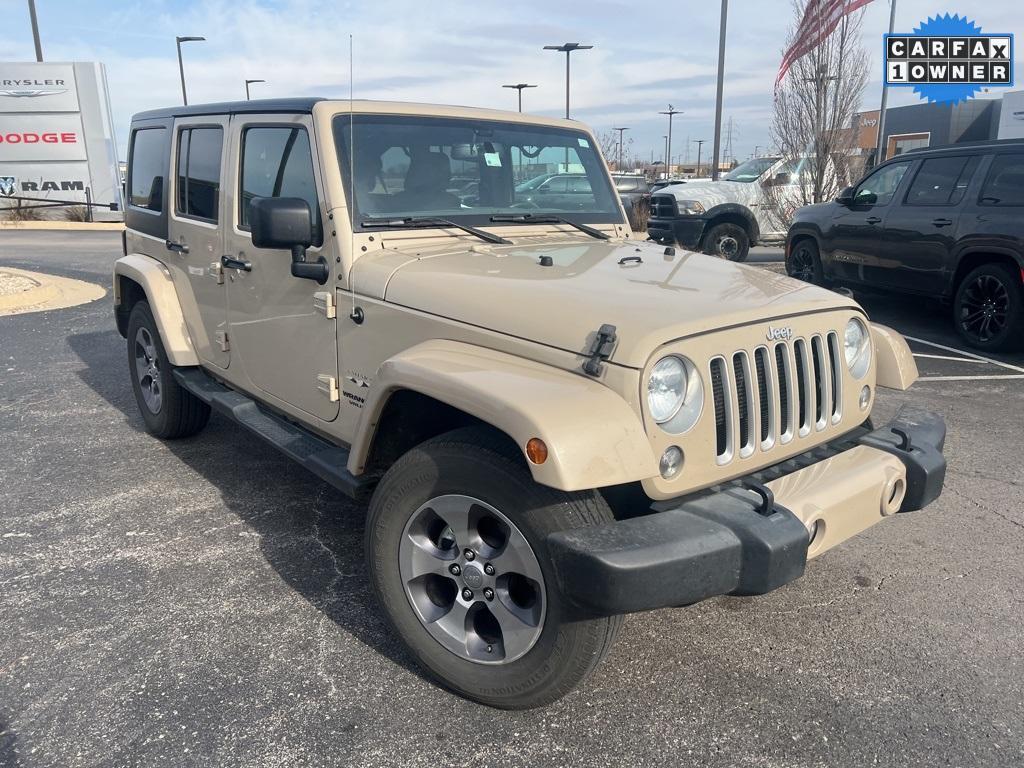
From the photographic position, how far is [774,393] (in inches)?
104

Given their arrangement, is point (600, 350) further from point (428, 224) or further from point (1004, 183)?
point (1004, 183)

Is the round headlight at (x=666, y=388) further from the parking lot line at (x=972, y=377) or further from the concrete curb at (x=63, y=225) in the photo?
the concrete curb at (x=63, y=225)

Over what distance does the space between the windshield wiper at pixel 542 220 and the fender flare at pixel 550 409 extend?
1.26 m

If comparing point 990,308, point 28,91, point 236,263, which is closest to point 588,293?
point 236,263

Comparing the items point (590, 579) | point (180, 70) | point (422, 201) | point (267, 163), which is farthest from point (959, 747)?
point (180, 70)

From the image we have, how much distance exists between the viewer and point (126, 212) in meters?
5.48

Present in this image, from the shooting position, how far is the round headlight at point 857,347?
10.1 ft

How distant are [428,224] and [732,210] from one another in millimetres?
11042

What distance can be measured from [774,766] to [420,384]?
1574 millimetres

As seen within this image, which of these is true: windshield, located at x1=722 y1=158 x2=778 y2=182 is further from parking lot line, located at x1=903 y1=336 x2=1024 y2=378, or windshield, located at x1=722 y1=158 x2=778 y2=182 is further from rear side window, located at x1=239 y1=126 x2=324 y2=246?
rear side window, located at x1=239 y1=126 x2=324 y2=246

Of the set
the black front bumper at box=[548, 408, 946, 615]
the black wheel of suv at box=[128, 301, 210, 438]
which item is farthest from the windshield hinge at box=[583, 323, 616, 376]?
the black wheel of suv at box=[128, 301, 210, 438]

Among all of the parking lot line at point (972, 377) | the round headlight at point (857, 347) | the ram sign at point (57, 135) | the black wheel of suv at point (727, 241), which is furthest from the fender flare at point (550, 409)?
the ram sign at point (57, 135)

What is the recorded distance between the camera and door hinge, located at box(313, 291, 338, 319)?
3334mm

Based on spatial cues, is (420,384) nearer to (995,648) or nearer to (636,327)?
(636,327)
